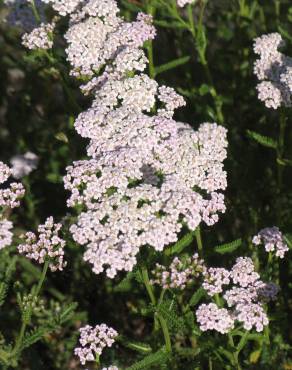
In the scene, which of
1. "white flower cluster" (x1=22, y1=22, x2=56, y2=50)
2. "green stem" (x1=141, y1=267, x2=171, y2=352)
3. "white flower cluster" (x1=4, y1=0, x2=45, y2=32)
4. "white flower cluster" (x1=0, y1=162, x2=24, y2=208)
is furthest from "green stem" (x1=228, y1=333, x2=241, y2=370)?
"white flower cluster" (x1=4, y1=0, x2=45, y2=32)

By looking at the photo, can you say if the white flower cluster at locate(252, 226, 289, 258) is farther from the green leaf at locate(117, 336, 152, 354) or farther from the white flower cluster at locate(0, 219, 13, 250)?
the white flower cluster at locate(0, 219, 13, 250)

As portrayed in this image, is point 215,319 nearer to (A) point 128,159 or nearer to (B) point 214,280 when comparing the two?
(B) point 214,280

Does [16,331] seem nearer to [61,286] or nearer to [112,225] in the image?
[61,286]

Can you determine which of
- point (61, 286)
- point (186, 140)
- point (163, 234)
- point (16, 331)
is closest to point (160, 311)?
point (163, 234)

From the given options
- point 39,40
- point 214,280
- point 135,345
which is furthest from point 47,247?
point 39,40

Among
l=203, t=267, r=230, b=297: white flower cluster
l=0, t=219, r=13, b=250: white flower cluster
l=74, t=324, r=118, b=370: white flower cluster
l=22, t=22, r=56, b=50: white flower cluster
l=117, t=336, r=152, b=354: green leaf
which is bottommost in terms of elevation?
l=117, t=336, r=152, b=354: green leaf
